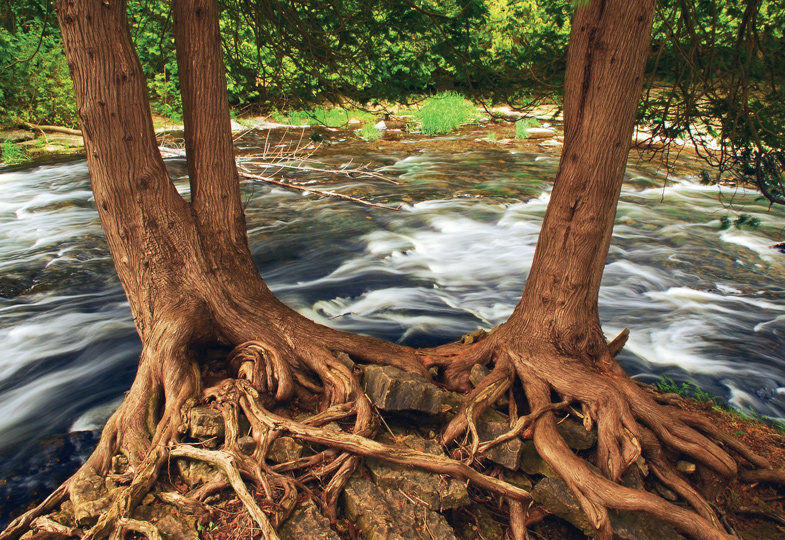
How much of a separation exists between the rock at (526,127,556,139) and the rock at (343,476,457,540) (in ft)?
48.3

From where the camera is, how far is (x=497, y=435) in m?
3.26

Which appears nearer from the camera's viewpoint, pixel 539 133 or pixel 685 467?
pixel 685 467

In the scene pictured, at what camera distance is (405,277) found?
26.2 ft

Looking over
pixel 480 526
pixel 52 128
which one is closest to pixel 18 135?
pixel 52 128

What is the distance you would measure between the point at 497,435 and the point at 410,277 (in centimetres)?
485

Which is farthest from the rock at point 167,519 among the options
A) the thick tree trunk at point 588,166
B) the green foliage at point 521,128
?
the green foliage at point 521,128

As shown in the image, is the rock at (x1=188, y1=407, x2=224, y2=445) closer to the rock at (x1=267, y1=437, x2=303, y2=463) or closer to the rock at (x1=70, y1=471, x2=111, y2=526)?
the rock at (x1=267, y1=437, x2=303, y2=463)

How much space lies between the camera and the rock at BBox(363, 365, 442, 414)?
3305 millimetres

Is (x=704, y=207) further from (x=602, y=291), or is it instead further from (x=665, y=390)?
(x=665, y=390)

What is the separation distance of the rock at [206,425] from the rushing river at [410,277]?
156cm

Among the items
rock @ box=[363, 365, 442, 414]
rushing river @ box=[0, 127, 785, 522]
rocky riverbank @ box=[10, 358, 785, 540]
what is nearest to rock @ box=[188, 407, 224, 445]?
rocky riverbank @ box=[10, 358, 785, 540]

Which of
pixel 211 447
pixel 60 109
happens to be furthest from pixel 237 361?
pixel 60 109

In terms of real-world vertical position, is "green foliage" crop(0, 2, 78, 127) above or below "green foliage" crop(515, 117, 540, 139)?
above

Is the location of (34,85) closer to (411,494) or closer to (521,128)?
(521,128)
